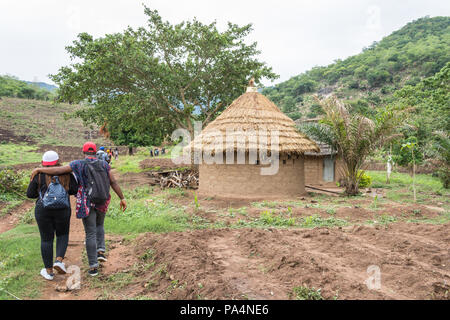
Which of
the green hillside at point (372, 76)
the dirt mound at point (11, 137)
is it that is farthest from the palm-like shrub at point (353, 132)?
the dirt mound at point (11, 137)

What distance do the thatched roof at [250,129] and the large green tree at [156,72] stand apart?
3962mm

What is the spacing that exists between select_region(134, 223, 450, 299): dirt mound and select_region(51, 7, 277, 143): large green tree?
1086 centimetres

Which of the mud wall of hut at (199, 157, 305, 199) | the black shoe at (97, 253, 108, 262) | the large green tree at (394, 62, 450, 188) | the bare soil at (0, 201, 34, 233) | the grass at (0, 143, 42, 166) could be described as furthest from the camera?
the grass at (0, 143, 42, 166)

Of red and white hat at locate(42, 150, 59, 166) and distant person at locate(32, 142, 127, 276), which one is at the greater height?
red and white hat at locate(42, 150, 59, 166)

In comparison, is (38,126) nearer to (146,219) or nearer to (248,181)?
(248,181)

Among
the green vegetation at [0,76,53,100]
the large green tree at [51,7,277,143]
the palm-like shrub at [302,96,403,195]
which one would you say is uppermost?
the green vegetation at [0,76,53,100]

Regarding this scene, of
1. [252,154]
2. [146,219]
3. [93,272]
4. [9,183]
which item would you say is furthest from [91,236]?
[9,183]

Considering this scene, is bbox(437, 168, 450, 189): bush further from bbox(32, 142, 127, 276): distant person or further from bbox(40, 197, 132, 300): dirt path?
bbox(32, 142, 127, 276): distant person

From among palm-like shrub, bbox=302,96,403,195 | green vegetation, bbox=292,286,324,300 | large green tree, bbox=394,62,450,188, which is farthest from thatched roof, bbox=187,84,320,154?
green vegetation, bbox=292,286,324,300

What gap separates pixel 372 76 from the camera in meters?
55.8

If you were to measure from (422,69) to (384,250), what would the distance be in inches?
2330

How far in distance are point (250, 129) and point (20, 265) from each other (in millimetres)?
8737

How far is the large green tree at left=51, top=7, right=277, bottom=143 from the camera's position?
1443cm
